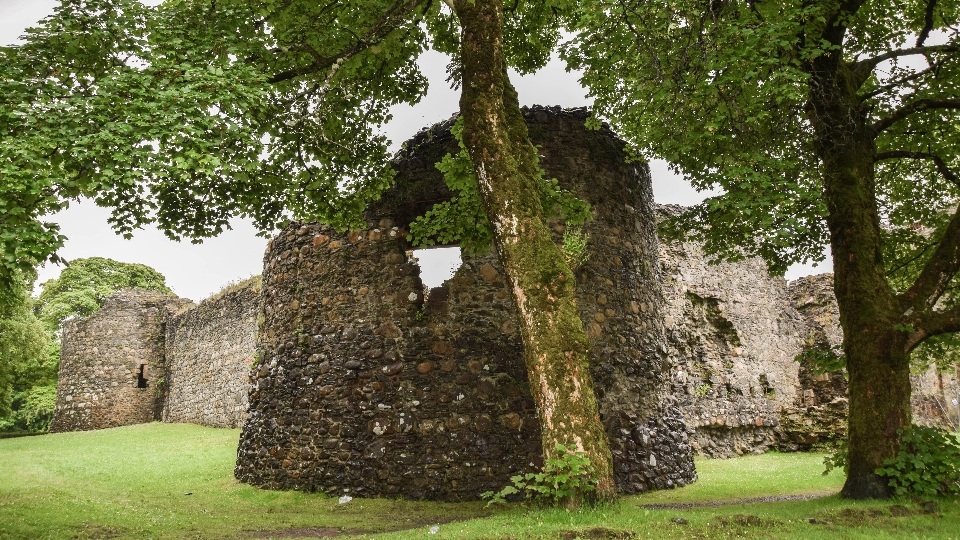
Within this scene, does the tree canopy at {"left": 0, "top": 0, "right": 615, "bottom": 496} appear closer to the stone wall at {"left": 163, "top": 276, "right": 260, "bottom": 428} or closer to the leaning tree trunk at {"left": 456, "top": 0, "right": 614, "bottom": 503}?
the leaning tree trunk at {"left": 456, "top": 0, "right": 614, "bottom": 503}

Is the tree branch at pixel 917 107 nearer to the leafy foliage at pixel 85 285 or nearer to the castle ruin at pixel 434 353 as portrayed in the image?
the castle ruin at pixel 434 353

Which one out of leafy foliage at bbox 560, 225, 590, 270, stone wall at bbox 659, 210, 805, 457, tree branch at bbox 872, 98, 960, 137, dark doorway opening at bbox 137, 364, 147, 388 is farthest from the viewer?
dark doorway opening at bbox 137, 364, 147, 388

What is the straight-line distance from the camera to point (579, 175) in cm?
1012

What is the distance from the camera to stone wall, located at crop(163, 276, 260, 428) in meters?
19.7

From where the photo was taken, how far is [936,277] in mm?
6629

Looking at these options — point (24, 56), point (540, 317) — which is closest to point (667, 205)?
point (540, 317)

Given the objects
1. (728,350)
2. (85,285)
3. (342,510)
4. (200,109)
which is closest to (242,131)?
(200,109)

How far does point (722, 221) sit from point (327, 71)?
5900 mm

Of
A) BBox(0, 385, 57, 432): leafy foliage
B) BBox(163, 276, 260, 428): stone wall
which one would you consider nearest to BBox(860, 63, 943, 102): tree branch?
BBox(163, 276, 260, 428): stone wall

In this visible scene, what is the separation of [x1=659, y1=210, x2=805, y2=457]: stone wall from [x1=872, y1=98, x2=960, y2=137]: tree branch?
792 centimetres

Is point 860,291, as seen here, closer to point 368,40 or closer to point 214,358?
point 368,40

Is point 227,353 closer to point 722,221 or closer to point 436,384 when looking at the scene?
point 436,384

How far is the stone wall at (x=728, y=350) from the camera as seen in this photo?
15.5m

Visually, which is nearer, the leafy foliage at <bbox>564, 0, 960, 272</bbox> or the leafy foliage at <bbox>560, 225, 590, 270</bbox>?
the leafy foliage at <bbox>564, 0, 960, 272</bbox>
